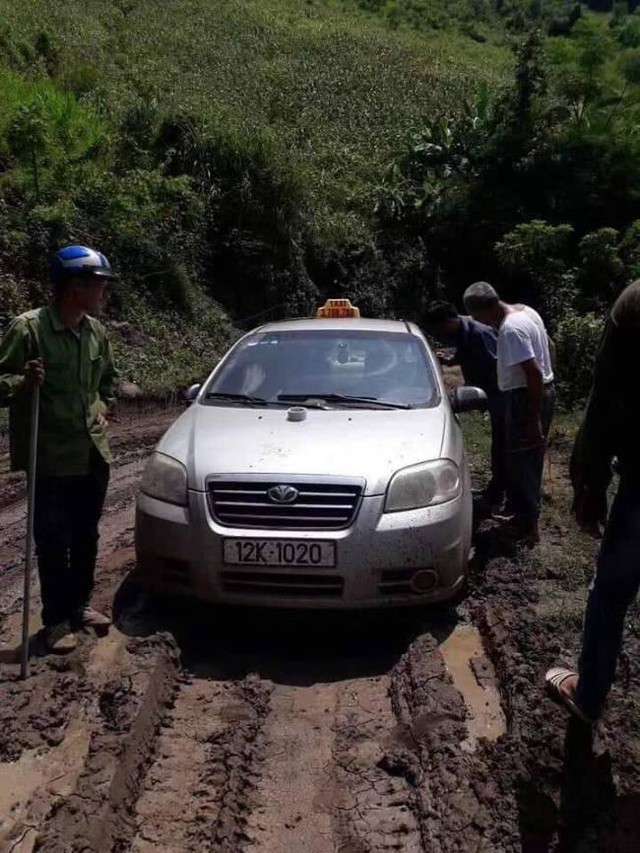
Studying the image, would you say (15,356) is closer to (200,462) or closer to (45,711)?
(200,462)

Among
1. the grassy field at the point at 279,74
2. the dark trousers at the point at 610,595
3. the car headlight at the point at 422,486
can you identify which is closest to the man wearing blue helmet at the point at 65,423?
the car headlight at the point at 422,486

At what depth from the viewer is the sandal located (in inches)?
136

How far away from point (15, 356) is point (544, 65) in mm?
18312

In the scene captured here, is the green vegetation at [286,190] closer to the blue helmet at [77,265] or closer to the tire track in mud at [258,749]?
the blue helmet at [77,265]

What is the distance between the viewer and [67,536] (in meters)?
4.50

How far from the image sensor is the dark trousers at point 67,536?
14.5 feet

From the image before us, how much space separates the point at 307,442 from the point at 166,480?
793 millimetres

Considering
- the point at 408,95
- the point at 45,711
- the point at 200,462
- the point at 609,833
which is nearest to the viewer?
the point at 609,833

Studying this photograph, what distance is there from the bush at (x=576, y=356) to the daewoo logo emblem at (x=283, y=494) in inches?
332

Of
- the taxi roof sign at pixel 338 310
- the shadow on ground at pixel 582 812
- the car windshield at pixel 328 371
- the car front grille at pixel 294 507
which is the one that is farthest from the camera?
the taxi roof sign at pixel 338 310

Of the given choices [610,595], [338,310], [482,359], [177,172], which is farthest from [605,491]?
[177,172]

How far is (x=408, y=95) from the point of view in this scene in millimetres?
33094

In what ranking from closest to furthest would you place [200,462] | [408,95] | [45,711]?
[45,711], [200,462], [408,95]

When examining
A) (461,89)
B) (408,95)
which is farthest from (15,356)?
(461,89)
